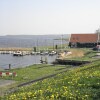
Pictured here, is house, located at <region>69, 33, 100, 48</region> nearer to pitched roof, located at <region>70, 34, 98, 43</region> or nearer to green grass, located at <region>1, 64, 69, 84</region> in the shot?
pitched roof, located at <region>70, 34, 98, 43</region>

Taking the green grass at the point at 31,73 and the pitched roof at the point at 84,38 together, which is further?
the pitched roof at the point at 84,38

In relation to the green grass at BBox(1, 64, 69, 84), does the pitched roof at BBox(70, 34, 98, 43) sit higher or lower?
higher

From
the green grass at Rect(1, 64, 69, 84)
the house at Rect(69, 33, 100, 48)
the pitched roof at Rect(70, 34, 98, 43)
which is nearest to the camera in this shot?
the green grass at Rect(1, 64, 69, 84)

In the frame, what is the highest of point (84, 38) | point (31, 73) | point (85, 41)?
point (84, 38)

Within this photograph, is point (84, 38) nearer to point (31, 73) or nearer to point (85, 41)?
point (85, 41)

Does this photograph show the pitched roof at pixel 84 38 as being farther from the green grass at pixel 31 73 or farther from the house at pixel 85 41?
the green grass at pixel 31 73

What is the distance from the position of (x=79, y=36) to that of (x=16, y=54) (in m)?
25.8

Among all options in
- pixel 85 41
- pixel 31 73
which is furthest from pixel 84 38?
pixel 31 73

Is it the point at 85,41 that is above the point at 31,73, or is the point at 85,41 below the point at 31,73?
above

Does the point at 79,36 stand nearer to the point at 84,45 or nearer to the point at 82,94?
the point at 84,45

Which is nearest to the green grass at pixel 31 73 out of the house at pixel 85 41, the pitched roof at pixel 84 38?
the house at pixel 85 41

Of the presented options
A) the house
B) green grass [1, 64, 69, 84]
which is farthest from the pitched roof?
green grass [1, 64, 69, 84]

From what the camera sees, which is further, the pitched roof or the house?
the pitched roof

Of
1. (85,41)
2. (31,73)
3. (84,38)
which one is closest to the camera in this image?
(31,73)
